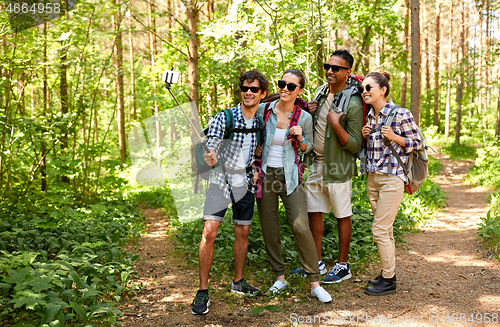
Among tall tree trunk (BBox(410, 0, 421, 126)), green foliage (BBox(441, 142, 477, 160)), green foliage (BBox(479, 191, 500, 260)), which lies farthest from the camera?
green foliage (BBox(441, 142, 477, 160))

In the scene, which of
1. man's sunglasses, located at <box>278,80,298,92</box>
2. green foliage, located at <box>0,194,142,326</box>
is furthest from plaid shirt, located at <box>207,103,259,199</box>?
green foliage, located at <box>0,194,142,326</box>

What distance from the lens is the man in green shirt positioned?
3775mm

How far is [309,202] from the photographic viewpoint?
4.05 metres

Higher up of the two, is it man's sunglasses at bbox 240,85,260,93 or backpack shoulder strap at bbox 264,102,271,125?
man's sunglasses at bbox 240,85,260,93

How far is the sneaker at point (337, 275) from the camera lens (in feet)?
Answer: 13.0

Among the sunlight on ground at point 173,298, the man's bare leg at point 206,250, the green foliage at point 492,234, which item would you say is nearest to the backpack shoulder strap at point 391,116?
the man's bare leg at point 206,250

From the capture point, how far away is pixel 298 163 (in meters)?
3.82

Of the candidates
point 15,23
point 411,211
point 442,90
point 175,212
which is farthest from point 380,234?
point 442,90

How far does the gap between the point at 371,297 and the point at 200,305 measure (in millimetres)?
1825

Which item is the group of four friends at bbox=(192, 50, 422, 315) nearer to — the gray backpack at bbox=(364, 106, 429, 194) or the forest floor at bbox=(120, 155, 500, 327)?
the gray backpack at bbox=(364, 106, 429, 194)

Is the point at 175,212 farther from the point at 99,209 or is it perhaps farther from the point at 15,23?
the point at 15,23

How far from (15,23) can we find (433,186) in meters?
9.04

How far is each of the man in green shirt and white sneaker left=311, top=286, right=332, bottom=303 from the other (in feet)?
1.06

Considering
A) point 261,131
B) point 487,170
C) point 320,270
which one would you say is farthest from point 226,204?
point 487,170
